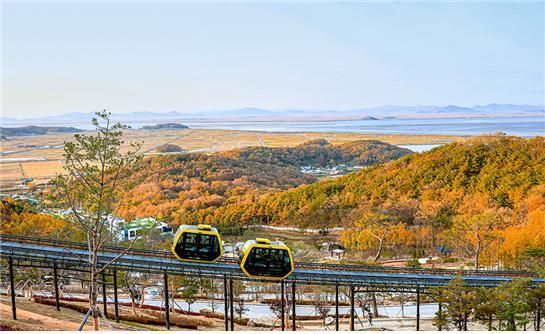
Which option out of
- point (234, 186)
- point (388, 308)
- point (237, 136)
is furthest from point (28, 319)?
point (237, 136)

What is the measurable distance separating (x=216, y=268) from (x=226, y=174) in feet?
107

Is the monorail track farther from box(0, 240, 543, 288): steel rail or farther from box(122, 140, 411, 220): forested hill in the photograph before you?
box(122, 140, 411, 220): forested hill

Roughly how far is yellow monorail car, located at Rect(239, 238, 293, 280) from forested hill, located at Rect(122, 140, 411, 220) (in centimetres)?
1724

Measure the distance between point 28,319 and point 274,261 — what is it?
6070 mm

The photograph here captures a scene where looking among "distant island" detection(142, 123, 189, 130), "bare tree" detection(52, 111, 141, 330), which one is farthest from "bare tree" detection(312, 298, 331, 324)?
"distant island" detection(142, 123, 189, 130)

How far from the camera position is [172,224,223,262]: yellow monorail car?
1227 cm

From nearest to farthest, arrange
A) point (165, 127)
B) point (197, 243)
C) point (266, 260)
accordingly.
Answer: point (266, 260) < point (197, 243) < point (165, 127)

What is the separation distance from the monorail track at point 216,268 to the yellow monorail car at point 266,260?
1013mm

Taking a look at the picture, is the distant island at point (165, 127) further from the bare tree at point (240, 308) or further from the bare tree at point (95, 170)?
the bare tree at point (95, 170)

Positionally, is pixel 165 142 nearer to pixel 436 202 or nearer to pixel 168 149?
pixel 168 149

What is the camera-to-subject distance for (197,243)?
40.9ft

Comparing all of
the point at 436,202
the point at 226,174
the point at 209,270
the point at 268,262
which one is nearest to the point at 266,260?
the point at 268,262

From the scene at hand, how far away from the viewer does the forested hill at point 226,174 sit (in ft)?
118

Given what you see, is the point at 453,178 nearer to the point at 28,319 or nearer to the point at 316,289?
the point at 316,289
